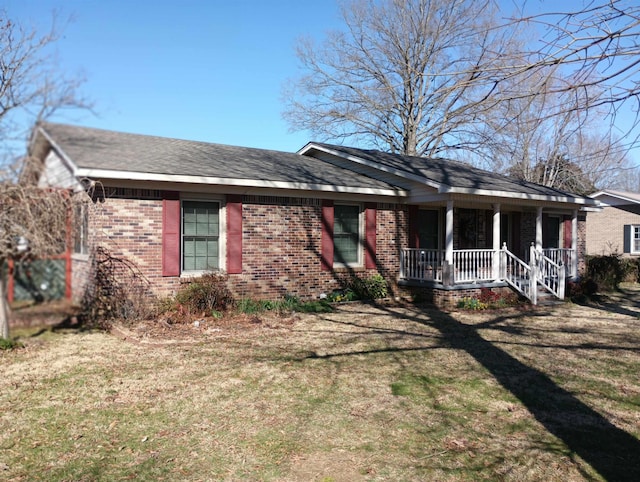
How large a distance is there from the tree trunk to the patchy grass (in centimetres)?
45

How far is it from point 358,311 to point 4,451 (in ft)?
28.2

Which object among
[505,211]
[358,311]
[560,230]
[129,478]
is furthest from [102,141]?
[560,230]

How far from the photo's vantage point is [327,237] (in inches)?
522

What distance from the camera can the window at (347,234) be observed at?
13.7m

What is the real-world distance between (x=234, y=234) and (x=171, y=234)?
1.50 meters

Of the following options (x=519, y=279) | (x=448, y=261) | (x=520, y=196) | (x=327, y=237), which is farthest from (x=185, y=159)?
(x=519, y=279)

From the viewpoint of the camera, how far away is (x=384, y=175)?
1486 centimetres

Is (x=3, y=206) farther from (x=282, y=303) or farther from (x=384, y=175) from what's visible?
(x=384, y=175)

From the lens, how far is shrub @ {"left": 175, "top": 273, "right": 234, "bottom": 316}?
10.4m

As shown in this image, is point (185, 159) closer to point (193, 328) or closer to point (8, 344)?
point (193, 328)

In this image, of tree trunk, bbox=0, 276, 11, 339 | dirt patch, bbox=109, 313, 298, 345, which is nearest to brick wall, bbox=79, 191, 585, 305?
dirt patch, bbox=109, 313, 298, 345

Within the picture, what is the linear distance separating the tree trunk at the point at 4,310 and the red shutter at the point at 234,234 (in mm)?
4688

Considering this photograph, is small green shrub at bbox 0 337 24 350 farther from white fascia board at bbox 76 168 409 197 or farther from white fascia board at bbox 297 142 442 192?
white fascia board at bbox 297 142 442 192

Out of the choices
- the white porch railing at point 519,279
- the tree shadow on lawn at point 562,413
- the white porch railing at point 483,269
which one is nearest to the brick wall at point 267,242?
the white porch railing at point 483,269
